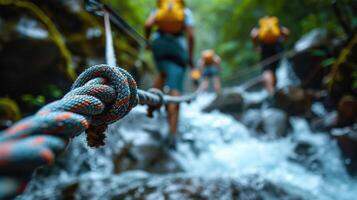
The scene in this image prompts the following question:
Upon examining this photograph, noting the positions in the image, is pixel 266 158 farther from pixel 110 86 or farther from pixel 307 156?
pixel 110 86

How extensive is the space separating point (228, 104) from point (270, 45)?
191 cm

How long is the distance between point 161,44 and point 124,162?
1867 mm

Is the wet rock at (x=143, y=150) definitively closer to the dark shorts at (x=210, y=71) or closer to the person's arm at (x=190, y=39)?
the person's arm at (x=190, y=39)

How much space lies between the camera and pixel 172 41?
436 centimetres

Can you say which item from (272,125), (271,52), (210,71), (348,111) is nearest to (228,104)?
(271,52)

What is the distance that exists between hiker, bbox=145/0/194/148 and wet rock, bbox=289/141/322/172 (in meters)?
2.11

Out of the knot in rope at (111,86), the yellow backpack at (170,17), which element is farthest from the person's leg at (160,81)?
the knot in rope at (111,86)

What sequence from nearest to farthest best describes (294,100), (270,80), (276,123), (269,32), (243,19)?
(276,123), (294,100), (269,32), (270,80), (243,19)

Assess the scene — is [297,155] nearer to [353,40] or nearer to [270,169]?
[270,169]

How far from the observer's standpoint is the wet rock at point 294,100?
6566 mm

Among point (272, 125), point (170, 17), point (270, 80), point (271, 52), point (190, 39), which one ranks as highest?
point (271, 52)

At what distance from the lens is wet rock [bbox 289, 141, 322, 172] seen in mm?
4379

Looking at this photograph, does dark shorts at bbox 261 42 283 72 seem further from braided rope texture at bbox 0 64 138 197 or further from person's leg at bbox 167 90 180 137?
braided rope texture at bbox 0 64 138 197

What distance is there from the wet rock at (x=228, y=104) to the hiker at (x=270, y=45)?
3.12ft
